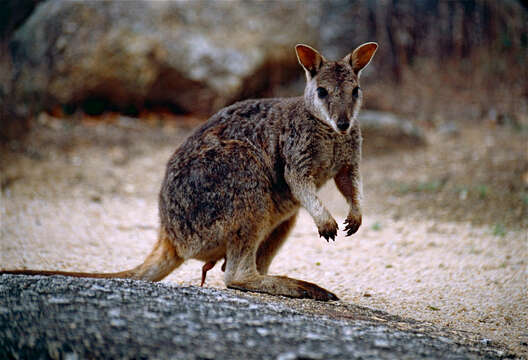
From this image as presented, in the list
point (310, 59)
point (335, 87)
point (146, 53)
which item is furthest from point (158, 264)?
point (146, 53)

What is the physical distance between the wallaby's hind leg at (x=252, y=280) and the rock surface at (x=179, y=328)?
39 centimetres

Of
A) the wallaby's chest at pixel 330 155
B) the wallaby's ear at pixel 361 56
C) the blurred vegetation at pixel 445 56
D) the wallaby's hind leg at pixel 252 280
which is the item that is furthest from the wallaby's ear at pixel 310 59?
the blurred vegetation at pixel 445 56

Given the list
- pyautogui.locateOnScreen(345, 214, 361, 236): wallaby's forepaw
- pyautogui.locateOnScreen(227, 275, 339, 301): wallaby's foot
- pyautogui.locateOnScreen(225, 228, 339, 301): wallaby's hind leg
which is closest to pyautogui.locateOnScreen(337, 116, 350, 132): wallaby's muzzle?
pyautogui.locateOnScreen(345, 214, 361, 236): wallaby's forepaw

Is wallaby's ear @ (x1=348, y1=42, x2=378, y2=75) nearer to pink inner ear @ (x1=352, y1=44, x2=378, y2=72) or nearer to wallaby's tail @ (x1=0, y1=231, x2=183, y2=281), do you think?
pink inner ear @ (x1=352, y1=44, x2=378, y2=72)

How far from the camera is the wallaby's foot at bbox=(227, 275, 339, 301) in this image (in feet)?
13.0

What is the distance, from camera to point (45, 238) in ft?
19.4

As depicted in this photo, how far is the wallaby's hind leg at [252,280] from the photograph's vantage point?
398cm

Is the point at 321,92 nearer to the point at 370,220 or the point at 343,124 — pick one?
the point at 343,124

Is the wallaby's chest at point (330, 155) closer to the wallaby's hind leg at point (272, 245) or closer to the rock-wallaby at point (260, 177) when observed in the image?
the rock-wallaby at point (260, 177)

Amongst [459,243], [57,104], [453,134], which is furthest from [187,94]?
[459,243]

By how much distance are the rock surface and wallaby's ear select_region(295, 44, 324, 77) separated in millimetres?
1937

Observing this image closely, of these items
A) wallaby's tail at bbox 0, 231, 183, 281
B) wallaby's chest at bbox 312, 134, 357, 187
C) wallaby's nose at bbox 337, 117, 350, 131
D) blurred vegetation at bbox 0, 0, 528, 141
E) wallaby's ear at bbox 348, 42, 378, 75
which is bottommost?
wallaby's tail at bbox 0, 231, 183, 281

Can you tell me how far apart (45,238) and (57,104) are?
4661 millimetres

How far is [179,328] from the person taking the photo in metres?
2.83
